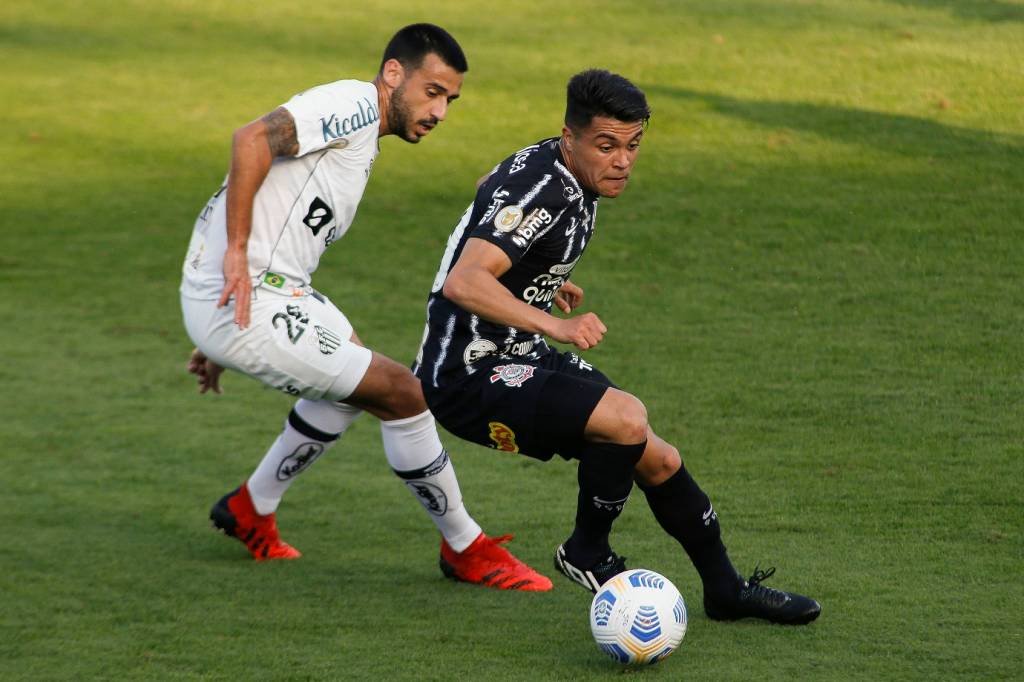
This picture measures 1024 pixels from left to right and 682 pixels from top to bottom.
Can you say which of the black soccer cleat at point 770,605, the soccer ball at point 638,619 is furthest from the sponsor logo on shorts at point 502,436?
the black soccer cleat at point 770,605

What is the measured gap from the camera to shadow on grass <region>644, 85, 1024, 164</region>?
10602 millimetres

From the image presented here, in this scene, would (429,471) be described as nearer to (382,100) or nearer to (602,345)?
(382,100)

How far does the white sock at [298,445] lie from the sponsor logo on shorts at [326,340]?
14.6 inches

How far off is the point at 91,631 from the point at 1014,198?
289 inches

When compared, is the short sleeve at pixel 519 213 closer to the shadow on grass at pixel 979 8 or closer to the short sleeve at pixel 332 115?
the short sleeve at pixel 332 115

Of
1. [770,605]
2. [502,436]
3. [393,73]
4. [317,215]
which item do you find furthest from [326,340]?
[770,605]

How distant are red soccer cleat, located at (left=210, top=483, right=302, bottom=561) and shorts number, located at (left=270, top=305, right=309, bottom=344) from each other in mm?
848

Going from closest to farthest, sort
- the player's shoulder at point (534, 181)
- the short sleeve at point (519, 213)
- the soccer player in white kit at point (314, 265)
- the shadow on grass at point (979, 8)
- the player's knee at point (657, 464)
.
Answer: the short sleeve at point (519, 213) → the player's shoulder at point (534, 181) → the player's knee at point (657, 464) → the soccer player in white kit at point (314, 265) → the shadow on grass at point (979, 8)

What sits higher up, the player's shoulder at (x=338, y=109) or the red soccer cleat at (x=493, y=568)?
the player's shoulder at (x=338, y=109)

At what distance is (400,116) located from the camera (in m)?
5.27

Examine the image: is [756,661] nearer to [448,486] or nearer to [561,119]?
[448,486]

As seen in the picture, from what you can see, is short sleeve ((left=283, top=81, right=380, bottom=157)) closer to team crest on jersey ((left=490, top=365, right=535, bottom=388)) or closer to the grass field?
team crest on jersey ((left=490, top=365, right=535, bottom=388))

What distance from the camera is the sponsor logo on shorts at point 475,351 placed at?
4.59 meters

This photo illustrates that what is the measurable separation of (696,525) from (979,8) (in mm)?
11219
